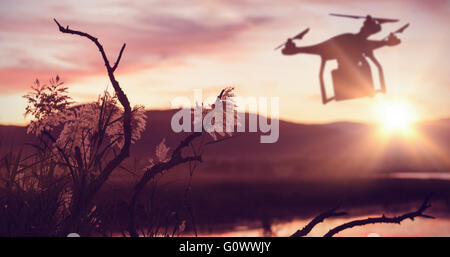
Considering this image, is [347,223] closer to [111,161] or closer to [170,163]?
[170,163]

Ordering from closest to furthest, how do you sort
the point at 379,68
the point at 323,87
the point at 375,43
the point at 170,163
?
the point at 170,163 → the point at 379,68 → the point at 375,43 → the point at 323,87

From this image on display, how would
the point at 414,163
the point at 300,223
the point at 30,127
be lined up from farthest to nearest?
1. the point at 414,163
2. the point at 300,223
3. the point at 30,127

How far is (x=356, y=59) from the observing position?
46.3 feet

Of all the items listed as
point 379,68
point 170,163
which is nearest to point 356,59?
point 379,68

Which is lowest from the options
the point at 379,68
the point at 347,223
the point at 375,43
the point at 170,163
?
the point at 347,223

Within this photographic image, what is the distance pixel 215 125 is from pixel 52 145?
1323 mm

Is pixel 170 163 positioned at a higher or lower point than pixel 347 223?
higher

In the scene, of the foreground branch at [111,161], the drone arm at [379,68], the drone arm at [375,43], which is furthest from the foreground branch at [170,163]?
the drone arm at [375,43]

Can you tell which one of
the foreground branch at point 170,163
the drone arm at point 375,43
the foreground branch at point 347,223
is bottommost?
the foreground branch at point 347,223

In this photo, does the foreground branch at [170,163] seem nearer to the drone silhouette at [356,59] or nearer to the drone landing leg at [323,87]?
the drone silhouette at [356,59]

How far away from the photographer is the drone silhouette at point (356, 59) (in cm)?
1318

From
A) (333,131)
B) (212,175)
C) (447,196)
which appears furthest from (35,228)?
(333,131)

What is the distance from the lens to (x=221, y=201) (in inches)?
1375
